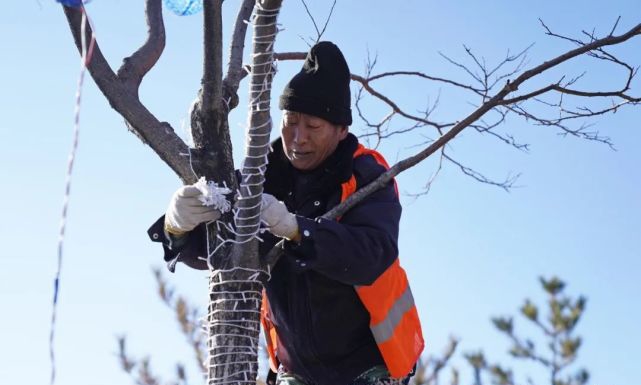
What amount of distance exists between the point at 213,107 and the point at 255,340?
719mm

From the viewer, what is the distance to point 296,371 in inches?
140

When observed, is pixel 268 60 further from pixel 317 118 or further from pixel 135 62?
pixel 135 62

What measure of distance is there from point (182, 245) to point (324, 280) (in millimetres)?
461

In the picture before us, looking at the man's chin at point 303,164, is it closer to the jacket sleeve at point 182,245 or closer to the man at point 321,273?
the man at point 321,273

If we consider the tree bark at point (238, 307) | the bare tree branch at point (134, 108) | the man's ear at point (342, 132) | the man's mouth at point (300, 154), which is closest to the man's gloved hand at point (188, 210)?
the tree bark at point (238, 307)

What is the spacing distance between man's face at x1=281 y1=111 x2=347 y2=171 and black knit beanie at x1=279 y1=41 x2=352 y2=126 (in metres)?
0.04

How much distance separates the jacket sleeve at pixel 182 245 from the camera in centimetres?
325

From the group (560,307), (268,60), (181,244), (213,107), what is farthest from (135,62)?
(560,307)

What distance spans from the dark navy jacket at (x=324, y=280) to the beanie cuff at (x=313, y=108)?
12 centimetres

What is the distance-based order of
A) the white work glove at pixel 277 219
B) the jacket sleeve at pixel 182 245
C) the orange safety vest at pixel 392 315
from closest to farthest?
the white work glove at pixel 277 219
the jacket sleeve at pixel 182 245
the orange safety vest at pixel 392 315

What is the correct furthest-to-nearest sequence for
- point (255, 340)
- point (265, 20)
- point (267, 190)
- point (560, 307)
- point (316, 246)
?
point (560, 307), point (267, 190), point (255, 340), point (316, 246), point (265, 20)

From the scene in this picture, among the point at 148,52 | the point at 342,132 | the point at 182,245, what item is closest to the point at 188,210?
the point at 182,245

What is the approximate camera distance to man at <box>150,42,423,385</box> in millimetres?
3322

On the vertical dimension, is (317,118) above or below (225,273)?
above
